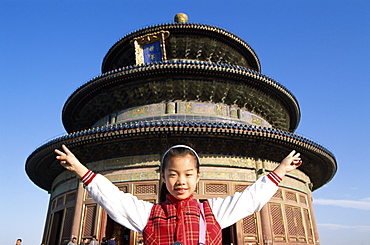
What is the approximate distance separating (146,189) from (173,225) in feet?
34.0

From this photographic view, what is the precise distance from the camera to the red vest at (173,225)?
6.89 ft

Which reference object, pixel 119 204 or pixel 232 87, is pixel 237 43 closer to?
pixel 232 87

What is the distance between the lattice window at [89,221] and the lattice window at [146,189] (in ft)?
7.00

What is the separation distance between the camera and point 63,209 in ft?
45.4

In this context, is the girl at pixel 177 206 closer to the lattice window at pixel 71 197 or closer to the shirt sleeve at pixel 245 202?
the shirt sleeve at pixel 245 202

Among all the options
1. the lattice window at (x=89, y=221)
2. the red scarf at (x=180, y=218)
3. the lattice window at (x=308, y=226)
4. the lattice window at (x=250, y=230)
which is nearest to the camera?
the red scarf at (x=180, y=218)

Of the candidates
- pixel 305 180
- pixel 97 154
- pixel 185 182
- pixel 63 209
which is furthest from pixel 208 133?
pixel 185 182

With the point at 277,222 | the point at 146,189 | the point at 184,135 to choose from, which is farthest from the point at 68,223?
the point at 277,222

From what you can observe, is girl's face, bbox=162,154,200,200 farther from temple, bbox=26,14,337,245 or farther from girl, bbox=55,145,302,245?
temple, bbox=26,14,337,245

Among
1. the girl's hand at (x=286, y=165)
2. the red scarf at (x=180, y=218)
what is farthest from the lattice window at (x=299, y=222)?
the red scarf at (x=180, y=218)

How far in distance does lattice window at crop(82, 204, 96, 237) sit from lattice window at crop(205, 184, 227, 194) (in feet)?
16.3

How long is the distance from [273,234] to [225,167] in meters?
3.32

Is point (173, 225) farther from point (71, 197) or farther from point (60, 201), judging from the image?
A: point (60, 201)

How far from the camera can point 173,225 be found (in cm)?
214
